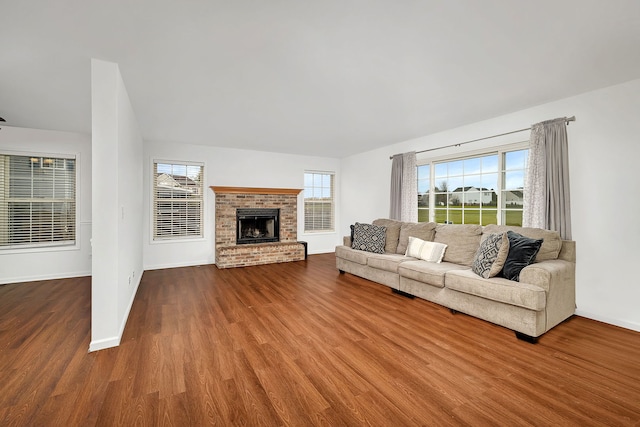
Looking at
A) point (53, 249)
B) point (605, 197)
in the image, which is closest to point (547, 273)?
point (605, 197)

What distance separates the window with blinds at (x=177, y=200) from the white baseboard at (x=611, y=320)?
20.5 ft

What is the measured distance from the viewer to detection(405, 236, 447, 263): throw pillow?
3918 millimetres

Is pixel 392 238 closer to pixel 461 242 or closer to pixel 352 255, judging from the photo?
pixel 352 255

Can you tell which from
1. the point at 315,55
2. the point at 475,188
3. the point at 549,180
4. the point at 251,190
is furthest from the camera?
the point at 251,190

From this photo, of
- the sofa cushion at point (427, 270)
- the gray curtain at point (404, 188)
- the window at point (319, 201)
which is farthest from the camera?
the window at point (319, 201)

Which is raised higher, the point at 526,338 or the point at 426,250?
the point at 426,250

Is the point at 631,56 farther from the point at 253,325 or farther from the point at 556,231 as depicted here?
the point at 253,325

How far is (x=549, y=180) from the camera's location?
3.37 metres

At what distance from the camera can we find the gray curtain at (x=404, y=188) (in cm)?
523

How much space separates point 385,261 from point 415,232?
2.56 feet

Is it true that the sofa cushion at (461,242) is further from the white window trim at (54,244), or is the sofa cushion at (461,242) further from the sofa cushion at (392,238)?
the white window trim at (54,244)

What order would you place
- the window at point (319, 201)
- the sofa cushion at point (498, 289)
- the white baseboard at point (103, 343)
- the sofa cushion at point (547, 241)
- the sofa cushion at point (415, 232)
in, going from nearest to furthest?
the white baseboard at point (103, 343) < the sofa cushion at point (498, 289) < the sofa cushion at point (547, 241) < the sofa cushion at point (415, 232) < the window at point (319, 201)

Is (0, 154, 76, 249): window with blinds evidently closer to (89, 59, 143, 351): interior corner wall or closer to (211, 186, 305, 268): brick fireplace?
(211, 186, 305, 268): brick fireplace

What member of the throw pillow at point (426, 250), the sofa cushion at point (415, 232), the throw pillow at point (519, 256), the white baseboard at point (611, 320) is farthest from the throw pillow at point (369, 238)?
the white baseboard at point (611, 320)
